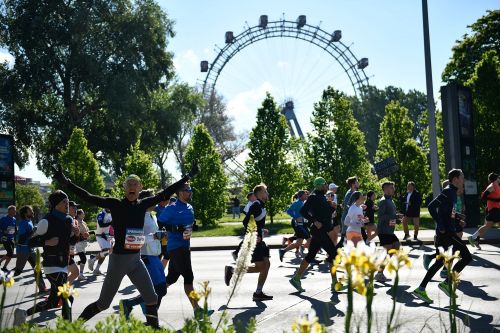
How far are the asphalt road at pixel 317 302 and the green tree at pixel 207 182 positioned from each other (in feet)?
69.3

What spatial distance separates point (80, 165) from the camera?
3788cm

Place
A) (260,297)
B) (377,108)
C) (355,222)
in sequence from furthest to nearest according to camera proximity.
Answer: (377,108)
(355,222)
(260,297)

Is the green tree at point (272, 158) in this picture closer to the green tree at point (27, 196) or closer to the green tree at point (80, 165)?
the green tree at point (80, 165)

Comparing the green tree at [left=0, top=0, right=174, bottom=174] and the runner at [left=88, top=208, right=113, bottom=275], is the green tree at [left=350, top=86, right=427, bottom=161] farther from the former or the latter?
the runner at [left=88, top=208, right=113, bottom=275]

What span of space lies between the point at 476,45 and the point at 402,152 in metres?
10.8

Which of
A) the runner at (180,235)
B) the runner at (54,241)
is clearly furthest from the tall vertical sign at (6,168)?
the runner at (180,235)

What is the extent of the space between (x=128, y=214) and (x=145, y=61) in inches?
1367

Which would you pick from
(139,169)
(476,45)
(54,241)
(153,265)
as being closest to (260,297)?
(153,265)

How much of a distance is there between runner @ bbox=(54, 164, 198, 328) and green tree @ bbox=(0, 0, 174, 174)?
32.2 metres

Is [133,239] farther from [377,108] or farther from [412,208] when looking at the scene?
[377,108]

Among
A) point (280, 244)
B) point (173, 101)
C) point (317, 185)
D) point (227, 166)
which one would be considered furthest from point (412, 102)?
point (317, 185)

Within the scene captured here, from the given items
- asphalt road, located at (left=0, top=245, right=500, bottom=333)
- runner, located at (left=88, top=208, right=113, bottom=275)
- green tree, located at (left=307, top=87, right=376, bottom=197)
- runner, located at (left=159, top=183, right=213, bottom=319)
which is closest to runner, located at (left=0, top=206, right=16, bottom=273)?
asphalt road, located at (left=0, top=245, right=500, bottom=333)

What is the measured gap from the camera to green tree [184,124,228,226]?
34906 mm

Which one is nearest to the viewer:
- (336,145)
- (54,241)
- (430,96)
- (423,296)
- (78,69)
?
(54,241)
